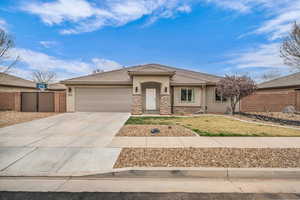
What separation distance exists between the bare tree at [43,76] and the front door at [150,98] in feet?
125

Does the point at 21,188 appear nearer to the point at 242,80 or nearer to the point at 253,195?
the point at 253,195

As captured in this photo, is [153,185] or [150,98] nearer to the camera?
[153,185]

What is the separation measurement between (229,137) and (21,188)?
21.9ft

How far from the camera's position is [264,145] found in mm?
5320

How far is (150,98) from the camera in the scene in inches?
555

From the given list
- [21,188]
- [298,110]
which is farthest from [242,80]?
[21,188]

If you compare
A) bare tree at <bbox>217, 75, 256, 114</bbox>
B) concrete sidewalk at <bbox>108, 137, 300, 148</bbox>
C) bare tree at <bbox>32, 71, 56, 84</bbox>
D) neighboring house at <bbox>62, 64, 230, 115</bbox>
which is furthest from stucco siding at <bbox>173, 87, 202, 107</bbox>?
bare tree at <bbox>32, 71, 56, 84</bbox>

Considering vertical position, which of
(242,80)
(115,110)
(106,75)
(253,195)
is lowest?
(253,195)

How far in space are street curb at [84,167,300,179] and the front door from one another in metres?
10.6

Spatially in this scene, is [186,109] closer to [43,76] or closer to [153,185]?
[153,185]

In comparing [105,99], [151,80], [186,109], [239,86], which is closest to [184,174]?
[151,80]

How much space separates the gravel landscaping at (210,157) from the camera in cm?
382

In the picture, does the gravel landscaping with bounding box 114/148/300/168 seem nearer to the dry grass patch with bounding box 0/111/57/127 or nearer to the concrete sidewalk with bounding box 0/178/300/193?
the concrete sidewalk with bounding box 0/178/300/193

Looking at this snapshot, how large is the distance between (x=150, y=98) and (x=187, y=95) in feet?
11.3
